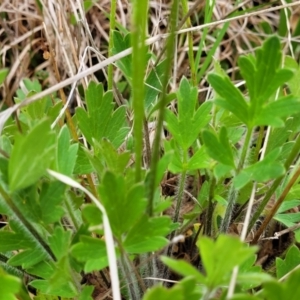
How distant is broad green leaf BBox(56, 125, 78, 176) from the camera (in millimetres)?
765

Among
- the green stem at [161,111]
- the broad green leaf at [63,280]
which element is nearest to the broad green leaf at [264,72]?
the green stem at [161,111]

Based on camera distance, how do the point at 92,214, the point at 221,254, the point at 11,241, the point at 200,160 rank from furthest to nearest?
the point at 200,160, the point at 11,241, the point at 92,214, the point at 221,254

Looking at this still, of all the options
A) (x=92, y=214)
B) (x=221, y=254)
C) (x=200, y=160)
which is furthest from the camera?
(x=200, y=160)

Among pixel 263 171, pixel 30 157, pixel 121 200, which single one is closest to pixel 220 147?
pixel 263 171

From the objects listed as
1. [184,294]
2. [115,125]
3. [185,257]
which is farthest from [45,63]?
[184,294]

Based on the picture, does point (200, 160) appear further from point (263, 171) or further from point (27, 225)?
point (27, 225)

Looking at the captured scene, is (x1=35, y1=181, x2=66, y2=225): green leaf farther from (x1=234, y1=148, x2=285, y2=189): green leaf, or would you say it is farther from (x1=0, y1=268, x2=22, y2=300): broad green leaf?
(x1=234, y1=148, x2=285, y2=189): green leaf

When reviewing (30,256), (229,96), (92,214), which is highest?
(229,96)

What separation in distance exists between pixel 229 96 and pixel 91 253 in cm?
31

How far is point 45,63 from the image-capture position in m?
1.72

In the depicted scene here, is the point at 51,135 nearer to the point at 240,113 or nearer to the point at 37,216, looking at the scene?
the point at 37,216

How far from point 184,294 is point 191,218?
1.31 ft

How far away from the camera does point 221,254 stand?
0.56m

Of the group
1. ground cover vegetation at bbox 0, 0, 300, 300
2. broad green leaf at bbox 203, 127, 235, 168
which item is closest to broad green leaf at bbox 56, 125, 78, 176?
ground cover vegetation at bbox 0, 0, 300, 300
